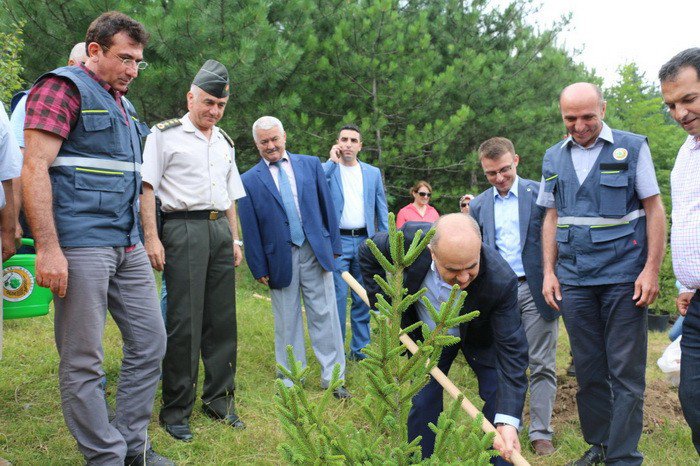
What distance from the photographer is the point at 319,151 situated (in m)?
8.84

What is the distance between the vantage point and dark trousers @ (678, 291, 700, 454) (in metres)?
2.59

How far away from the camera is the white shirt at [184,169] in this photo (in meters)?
3.56

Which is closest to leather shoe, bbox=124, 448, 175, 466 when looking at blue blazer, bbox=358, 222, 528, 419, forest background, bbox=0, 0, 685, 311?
blue blazer, bbox=358, 222, 528, 419

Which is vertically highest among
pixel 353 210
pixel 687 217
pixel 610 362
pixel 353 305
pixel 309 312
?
pixel 687 217

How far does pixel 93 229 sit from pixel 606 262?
8.27 feet

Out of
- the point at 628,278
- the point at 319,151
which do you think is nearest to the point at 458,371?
the point at 628,278

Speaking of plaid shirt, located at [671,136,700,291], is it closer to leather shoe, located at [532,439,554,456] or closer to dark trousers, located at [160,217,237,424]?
leather shoe, located at [532,439,554,456]

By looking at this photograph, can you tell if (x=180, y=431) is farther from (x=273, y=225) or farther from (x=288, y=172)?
(x=288, y=172)

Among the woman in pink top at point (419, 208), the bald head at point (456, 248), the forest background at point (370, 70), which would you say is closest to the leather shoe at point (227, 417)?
the bald head at point (456, 248)

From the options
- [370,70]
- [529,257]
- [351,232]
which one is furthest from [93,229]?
[370,70]

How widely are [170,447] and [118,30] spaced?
7.00 feet

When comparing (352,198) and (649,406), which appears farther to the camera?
(352,198)

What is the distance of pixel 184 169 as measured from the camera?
11.9ft

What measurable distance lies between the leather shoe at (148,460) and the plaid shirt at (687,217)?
2552 millimetres
